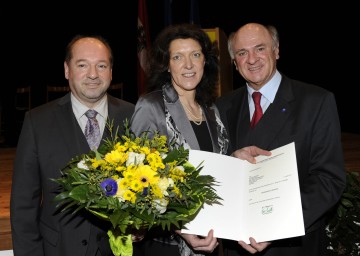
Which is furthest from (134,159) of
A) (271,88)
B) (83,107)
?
(271,88)

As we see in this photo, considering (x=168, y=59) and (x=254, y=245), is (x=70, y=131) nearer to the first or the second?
(x=168, y=59)

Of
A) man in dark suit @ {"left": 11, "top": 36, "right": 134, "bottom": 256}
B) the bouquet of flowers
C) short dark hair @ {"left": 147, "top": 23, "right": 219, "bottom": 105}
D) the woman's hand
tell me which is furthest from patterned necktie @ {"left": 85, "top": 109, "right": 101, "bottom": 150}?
the woman's hand

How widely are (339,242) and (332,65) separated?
753 cm

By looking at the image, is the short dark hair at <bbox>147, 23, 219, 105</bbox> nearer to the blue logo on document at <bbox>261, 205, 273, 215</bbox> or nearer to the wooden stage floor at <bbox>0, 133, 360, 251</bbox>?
the blue logo on document at <bbox>261, 205, 273, 215</bbox>

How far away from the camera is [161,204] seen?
1.85m

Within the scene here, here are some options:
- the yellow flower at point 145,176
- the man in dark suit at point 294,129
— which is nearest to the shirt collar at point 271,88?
the man in dark suit at point 294,129

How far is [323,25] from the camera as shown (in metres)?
10.1

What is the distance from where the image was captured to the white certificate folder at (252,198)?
212 centimetres

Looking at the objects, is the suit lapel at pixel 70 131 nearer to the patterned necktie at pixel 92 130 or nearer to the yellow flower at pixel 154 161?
the patterned necktie at pixel 92 130

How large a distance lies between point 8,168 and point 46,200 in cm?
427

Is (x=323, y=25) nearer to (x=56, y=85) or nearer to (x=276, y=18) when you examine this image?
(x=276, y=18)

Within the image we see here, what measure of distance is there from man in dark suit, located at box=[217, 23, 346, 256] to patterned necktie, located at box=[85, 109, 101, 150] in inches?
26.9

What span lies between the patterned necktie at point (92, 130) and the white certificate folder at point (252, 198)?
522mm

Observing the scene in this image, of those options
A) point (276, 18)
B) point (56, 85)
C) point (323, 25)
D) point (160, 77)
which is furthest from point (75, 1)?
point (160, 77)
